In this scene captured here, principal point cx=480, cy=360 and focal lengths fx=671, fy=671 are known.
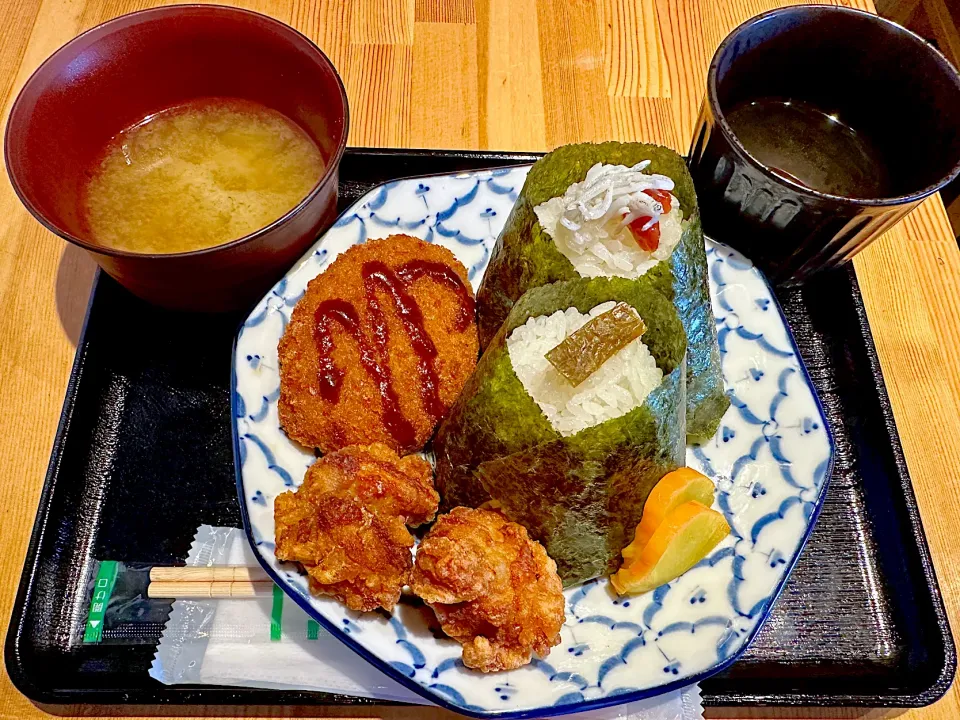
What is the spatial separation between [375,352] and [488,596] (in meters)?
0.61

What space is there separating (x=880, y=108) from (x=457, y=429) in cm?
143

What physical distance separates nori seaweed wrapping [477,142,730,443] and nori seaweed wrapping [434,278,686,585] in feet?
0.28

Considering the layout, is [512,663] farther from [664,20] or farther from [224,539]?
[664,20]

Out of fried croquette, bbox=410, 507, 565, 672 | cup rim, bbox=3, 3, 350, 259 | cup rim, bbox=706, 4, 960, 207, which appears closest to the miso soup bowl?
cup rim, bbox=3, 3, 350, 259

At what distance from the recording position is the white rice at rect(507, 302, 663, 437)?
1.29 metres

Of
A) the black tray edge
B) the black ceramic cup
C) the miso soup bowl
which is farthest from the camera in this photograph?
the black ceramic cup

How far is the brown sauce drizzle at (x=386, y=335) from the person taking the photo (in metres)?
1.54

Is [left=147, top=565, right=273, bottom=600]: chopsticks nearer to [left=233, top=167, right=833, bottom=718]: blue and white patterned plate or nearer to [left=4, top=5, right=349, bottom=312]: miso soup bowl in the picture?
[left=233, top=167, right=833, bottom=718]: blue and white patterned plate

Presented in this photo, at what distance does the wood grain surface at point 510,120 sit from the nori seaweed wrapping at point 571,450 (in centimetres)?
63

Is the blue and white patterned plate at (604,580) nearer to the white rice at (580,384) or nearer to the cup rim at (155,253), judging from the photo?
the cup rim at (155,253)

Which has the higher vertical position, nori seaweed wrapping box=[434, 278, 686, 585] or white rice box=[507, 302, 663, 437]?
white rice box=[507, 302, 663, 437]

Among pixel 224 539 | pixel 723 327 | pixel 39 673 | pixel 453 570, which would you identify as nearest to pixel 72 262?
pixel 224 539

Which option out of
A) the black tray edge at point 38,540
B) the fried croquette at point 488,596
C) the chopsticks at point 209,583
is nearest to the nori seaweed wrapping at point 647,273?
the fried croquette at point 488,596

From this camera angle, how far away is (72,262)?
192 centimetres
